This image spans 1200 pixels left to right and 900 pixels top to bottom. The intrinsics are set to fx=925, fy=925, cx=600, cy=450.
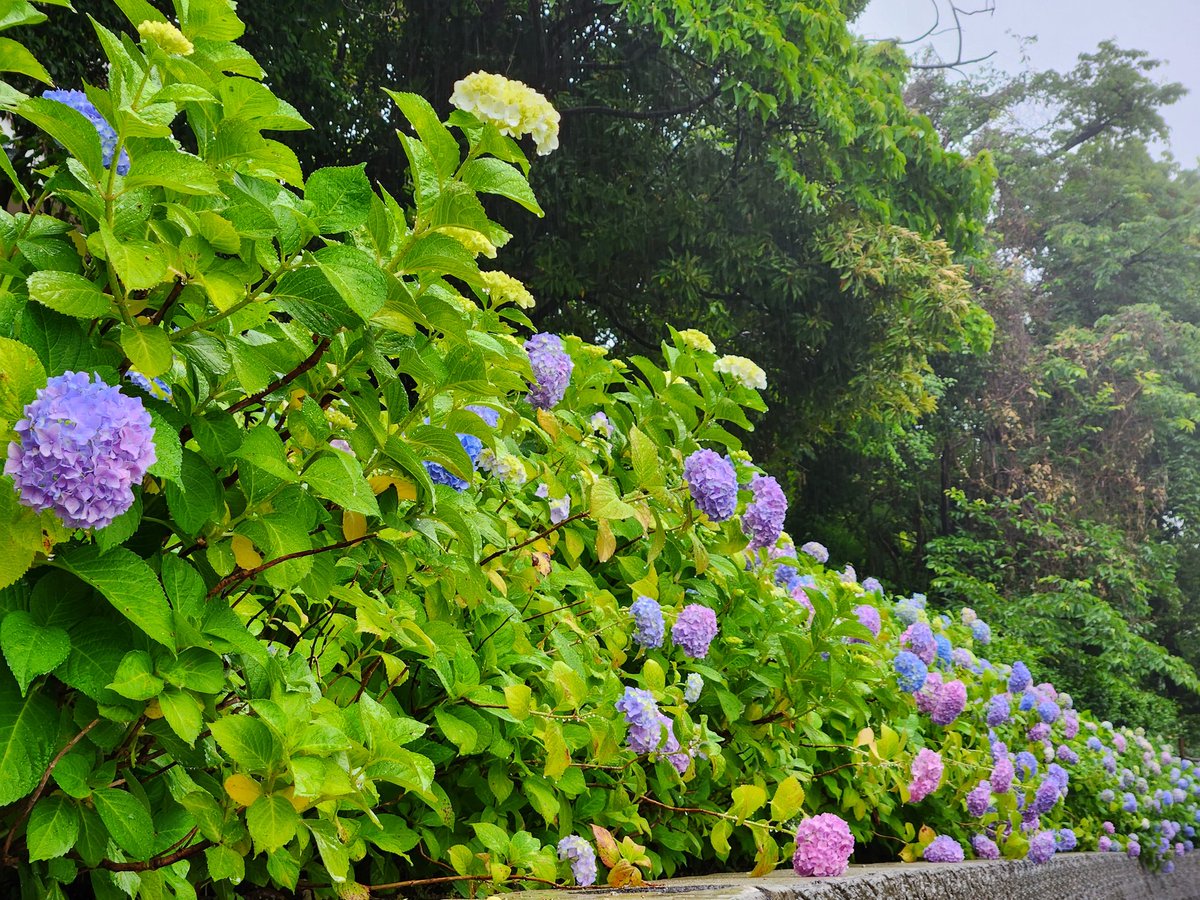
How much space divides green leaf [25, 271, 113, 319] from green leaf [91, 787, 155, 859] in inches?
16.1

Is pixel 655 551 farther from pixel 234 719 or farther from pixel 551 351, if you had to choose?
pixel 234 719

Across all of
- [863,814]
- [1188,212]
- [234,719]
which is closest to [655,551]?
[234,719]

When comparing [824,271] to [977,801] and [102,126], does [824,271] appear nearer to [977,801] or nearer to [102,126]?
[977,801]

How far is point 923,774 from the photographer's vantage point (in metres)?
2.42

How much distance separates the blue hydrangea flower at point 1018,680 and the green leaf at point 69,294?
4.29 meters

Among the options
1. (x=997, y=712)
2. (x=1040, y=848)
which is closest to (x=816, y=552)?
(x=997, y=712)

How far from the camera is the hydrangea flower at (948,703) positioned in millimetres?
2812

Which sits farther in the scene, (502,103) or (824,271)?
(824,271)

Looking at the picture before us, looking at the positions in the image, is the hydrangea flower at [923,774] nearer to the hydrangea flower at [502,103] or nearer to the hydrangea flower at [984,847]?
the hydrangea flower at [984,847]

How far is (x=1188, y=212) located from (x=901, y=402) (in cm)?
1379

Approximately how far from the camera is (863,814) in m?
2.34

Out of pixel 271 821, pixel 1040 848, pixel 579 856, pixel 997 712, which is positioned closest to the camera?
pixel 271 821

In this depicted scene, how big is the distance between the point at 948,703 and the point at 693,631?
4.44 ft

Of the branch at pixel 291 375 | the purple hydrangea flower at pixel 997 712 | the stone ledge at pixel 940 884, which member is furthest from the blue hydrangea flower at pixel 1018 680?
the branch at pixel 291 375
